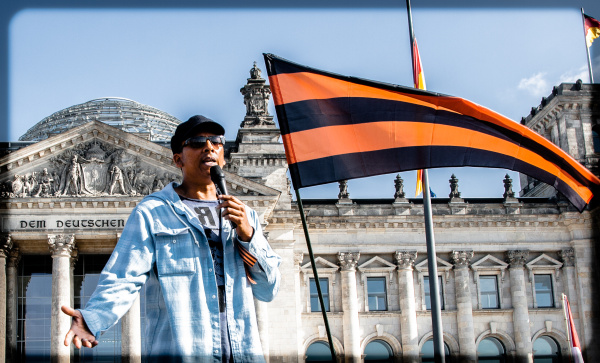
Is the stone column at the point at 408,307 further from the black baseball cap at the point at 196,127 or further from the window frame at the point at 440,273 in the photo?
the black baseball cap at the point at 196,127

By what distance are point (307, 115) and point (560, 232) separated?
45.7 metres

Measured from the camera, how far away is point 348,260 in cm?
5225

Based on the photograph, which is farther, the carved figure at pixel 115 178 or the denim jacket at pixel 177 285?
the carved figure at pixel 115 178

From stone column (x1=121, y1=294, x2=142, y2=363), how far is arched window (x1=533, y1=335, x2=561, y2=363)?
71.8 feet

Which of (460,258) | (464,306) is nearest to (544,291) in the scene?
(464,306)

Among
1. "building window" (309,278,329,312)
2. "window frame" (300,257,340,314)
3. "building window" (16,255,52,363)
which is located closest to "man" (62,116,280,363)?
"building window" (16,255,52,363)

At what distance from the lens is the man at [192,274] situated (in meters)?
7.50

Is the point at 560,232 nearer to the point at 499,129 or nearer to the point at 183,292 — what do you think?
the point at 499,129

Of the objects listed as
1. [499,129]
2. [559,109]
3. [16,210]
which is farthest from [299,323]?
[499,129]

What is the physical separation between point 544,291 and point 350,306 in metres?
11.3

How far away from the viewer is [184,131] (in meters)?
8.25

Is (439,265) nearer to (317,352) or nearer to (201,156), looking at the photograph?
(317,352)

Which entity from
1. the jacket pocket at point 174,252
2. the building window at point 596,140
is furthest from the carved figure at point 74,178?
the jacket pocket at point 174,252

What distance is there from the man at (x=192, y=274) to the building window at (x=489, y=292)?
153 ft
